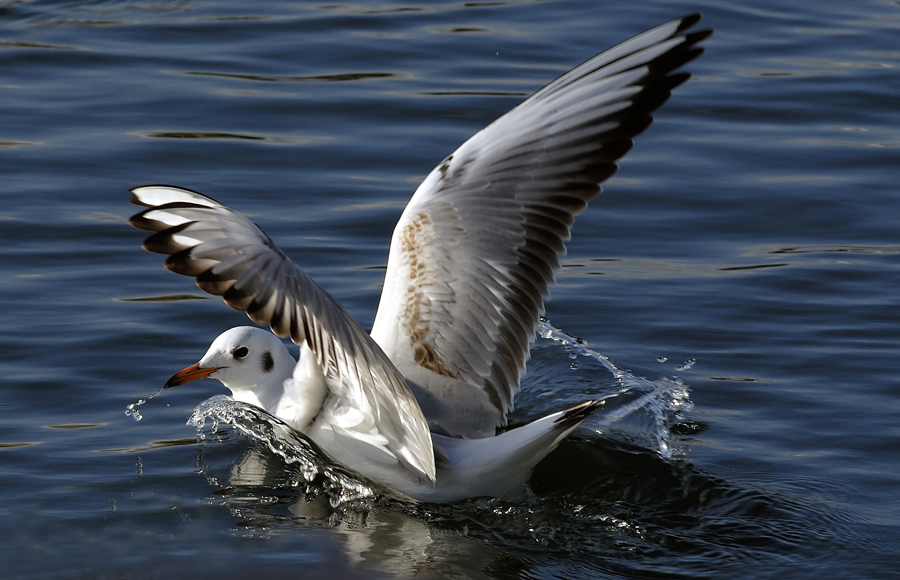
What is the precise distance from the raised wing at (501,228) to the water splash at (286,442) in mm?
461

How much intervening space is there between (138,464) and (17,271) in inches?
93.0

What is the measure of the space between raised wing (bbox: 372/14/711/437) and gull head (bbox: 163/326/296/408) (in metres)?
0.51

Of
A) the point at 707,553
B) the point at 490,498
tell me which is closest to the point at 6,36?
the point at 490,498

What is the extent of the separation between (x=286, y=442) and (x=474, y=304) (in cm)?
109

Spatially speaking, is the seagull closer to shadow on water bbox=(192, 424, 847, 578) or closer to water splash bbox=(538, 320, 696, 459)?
shadow on water bbox=(192, 424, 847, 578)

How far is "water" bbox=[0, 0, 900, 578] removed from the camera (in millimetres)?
5500

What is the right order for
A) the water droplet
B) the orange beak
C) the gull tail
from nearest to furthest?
the gull tail < the orange beak < the water droplet

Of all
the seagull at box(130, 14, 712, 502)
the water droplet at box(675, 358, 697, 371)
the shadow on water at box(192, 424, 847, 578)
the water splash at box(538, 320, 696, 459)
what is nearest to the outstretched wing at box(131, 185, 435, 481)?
the seagull at box(130, 14, 712, 502)

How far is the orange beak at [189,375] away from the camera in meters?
6.02

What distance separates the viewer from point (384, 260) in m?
8.28

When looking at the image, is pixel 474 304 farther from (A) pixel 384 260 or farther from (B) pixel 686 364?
(A) pixel 384 260

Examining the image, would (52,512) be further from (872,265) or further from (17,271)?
(872,265)

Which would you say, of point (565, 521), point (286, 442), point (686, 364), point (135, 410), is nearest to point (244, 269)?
point (286, 442)

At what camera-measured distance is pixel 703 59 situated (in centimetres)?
1191
